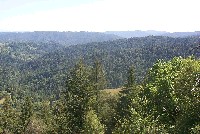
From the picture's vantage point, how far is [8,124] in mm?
82250

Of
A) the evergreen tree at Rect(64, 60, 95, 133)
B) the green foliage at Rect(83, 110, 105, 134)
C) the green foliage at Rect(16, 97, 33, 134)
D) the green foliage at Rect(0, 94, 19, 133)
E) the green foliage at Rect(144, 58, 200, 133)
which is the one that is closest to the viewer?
the green foliage at Rect(144, 58, 200, 133)

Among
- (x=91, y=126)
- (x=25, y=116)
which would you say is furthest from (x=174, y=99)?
(x=25, y=116)

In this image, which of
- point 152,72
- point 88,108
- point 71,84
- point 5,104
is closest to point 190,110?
point 152,72

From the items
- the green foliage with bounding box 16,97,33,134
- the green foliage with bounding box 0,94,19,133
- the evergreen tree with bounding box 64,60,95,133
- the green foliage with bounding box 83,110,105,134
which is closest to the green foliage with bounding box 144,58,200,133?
the green foliage with bounding box 83,110,105,134

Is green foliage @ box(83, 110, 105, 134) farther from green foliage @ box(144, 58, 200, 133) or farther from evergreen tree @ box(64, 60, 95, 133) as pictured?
green foliage @ box(144, 58, 200, 133)

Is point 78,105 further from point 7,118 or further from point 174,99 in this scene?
point 7,118

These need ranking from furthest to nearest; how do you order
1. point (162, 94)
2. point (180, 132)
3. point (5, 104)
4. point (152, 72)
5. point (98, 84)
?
point (98, 84), point (5, 104), point (152, 72), point (162, 94), point (180, 132)

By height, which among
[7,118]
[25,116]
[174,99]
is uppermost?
[174,99]

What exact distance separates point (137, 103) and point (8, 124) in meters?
53.1

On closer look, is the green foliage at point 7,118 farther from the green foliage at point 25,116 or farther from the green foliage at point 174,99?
the green foliage at point 174,99

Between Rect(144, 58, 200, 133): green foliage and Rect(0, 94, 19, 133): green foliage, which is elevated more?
Rect(144, 58, 200, 133): green foliage

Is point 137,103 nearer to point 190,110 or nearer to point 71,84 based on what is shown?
point 190,110

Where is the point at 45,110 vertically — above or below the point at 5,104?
below

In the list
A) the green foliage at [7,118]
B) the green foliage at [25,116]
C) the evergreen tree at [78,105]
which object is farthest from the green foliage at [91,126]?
the green foliage at [25,116]
